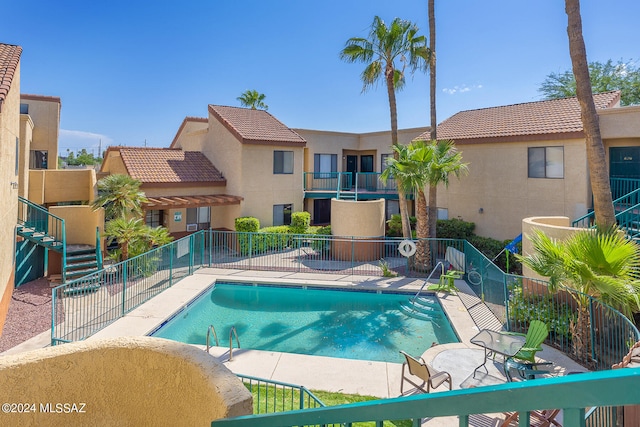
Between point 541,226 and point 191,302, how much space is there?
1219 centimetres

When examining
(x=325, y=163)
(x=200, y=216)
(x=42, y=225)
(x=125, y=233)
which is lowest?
(x=125, y=233)

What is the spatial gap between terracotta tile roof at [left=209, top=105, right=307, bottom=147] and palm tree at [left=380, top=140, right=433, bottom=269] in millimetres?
8588

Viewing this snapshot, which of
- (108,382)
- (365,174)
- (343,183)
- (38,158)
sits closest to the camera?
(108,382)

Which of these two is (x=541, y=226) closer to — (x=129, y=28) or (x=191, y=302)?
(x=191, y=302)

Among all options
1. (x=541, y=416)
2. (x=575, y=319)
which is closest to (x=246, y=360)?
(x=541, y=416)

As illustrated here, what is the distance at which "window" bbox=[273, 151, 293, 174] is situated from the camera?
76.5ft

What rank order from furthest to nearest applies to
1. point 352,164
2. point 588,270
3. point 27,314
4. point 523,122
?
point 352,164
point 523,122
point 27,314
point 588,270

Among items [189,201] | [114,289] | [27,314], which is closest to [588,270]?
[114,289]

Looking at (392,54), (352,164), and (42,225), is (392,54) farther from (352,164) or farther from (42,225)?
(42,225)

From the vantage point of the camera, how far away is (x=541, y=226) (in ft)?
37.9

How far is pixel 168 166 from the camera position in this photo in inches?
870

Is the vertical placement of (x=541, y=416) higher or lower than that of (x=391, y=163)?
lower

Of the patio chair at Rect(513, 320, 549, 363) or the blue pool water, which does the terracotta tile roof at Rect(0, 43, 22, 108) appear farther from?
the patio chair at Rect(513, 320, 549, 363)

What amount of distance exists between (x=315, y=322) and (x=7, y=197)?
1038 cm
